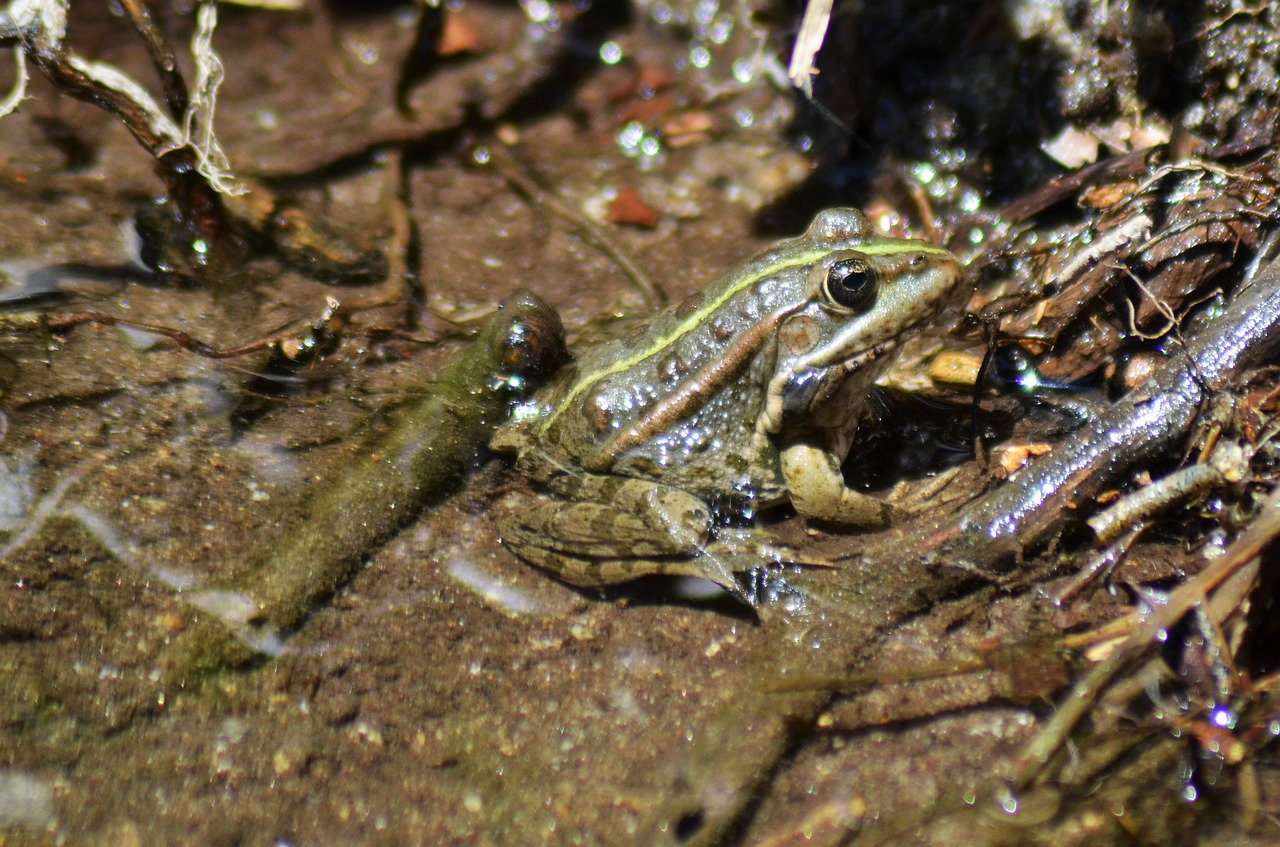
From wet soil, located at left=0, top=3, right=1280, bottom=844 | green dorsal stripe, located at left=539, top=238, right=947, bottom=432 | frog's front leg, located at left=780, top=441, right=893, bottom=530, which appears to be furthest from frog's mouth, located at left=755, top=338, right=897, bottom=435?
wet soil, located at left=0, top=3, right=1280, bottom=844

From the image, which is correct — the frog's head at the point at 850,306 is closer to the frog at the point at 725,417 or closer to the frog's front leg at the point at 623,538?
the frog at the point at 725,417

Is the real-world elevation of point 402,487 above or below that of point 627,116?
below

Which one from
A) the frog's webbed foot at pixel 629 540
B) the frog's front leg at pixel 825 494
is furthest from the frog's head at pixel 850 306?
the frog's webbed foot at pixel 629 540

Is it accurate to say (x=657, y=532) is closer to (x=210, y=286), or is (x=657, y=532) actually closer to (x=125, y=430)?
(x=125, y=430)

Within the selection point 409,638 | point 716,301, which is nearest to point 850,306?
point 716,301

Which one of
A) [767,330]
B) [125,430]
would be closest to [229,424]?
[125,430]

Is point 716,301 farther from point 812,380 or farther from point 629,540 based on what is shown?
point 629,540

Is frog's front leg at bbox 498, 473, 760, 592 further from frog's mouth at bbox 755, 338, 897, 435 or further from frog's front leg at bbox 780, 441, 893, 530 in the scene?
frog's mouth at bbox 755, 338, 897, 435
